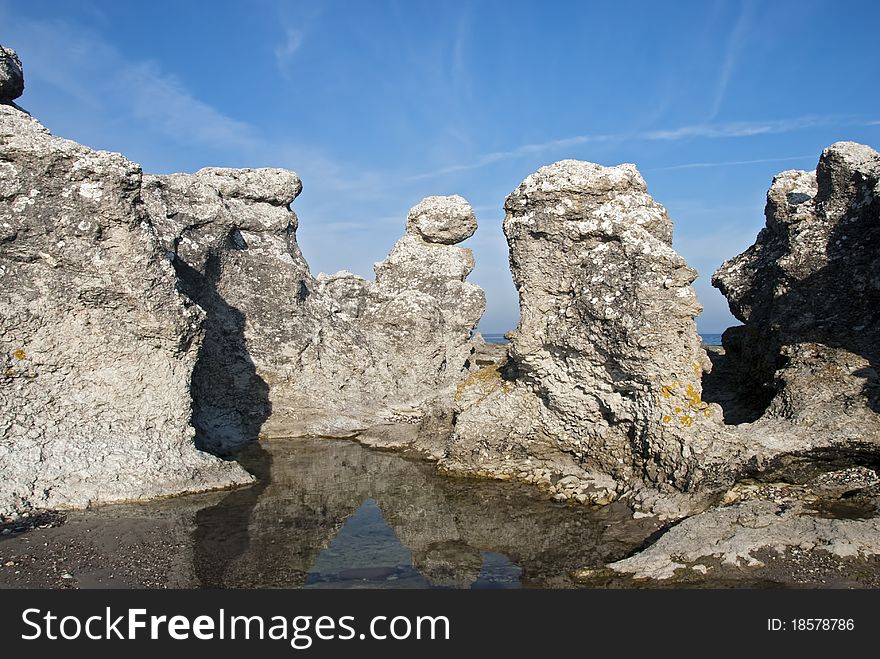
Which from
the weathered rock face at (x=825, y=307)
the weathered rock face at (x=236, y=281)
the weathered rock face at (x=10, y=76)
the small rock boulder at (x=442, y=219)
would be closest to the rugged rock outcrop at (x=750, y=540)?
the weathered rock face at (x=825, y=307)

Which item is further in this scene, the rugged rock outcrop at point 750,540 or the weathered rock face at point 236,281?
the weathered rock face at point 236,281

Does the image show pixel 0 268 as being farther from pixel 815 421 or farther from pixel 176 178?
pixel 815 421

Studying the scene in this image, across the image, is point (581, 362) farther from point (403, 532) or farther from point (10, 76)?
point (10, 76)

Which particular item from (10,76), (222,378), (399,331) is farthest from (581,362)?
(10,76)

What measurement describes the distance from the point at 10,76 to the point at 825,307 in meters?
21.6

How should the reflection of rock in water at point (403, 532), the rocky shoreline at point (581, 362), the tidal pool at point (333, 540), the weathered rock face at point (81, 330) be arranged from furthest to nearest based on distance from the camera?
the weathered rock face at point (81, 330) < the rocky shoreline at point (581, 362) < the reflection of rock in water at point (403, 532) < the tidal pool at point (333, 540)

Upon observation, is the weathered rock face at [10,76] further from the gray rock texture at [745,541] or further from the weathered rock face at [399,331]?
the gray rock texture at [745,541]

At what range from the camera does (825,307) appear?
15.1 metres

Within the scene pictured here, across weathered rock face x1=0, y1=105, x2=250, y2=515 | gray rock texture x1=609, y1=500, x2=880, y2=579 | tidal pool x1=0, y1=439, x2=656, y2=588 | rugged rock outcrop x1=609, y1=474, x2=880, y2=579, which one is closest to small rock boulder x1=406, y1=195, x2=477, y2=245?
→ tidal pool x1=0, y1=439, x2=656, y2=588

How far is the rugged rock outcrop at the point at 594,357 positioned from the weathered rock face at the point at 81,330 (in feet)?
23.9

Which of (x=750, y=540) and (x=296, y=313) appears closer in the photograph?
(x=750, y=540)

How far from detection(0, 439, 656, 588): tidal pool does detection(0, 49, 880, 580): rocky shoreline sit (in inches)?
34.7

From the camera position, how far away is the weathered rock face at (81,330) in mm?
13445

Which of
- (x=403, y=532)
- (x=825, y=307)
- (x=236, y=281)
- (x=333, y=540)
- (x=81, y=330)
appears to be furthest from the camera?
(x=236, y=281)
